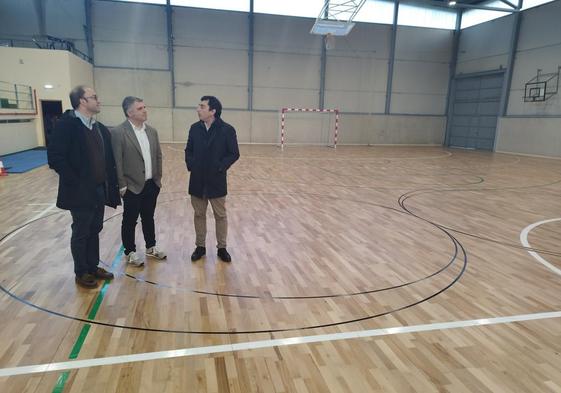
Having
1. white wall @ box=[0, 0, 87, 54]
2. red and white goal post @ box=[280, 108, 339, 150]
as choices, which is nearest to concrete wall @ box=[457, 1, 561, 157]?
red and white goal post @ box=[280, 108, 339, 150]

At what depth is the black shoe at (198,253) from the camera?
4393mm

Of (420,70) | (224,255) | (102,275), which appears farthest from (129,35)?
(102,275)

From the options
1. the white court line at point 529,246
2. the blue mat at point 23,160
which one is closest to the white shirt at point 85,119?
the white court line at point 529,246

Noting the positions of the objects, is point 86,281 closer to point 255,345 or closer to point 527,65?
point 255,345

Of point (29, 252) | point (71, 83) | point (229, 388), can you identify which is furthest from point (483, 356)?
point (71, 83)

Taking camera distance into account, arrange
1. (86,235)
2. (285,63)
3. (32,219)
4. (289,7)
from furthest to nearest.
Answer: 1. (285,63)
2. (289,7)
3. (32,219)
4. (86,235)

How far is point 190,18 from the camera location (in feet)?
62.8

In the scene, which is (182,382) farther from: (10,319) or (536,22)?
(536,22)

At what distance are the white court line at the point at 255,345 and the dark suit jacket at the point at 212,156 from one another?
184 cm

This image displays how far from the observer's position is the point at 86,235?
355 centimetres

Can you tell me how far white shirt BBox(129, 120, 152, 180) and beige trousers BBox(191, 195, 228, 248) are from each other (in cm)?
58

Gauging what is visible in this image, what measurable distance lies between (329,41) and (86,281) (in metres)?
19.0

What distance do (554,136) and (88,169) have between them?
64.0 ft

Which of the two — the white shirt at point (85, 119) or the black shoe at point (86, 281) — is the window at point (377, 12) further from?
the black shoe at point (86, 281)
